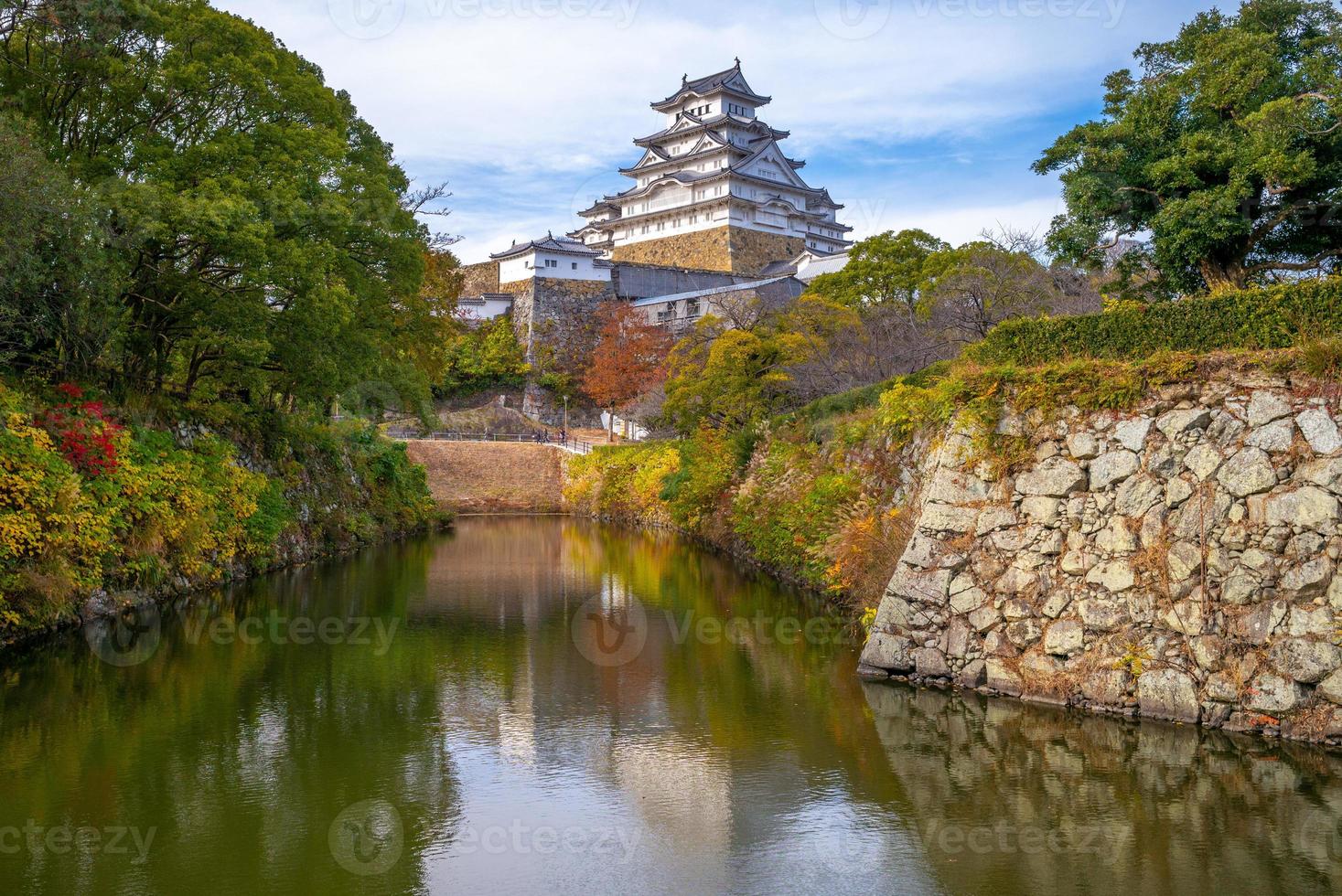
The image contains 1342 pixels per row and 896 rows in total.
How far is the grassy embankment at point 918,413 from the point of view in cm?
966

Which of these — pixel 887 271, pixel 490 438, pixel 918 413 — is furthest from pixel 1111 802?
pixel 490 438

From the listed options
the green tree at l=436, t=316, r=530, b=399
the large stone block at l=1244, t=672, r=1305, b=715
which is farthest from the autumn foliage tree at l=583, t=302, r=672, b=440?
the large stone block at l=1244, t=672, r=1305, b=715

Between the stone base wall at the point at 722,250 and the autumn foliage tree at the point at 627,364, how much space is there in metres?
9.53

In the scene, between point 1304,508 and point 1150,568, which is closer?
point 1304,508

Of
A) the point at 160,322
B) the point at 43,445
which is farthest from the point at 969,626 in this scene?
the point at 160,322

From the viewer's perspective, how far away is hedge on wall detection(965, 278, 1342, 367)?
9.45 m

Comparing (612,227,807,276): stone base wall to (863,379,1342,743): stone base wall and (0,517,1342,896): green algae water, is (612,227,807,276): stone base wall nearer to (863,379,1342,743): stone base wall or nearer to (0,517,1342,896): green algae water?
(0,517,1342,896): green algae water

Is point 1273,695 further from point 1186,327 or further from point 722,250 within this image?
point 722,250

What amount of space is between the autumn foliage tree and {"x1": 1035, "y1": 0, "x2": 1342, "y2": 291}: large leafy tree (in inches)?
→ 1113

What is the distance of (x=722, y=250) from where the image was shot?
182ft

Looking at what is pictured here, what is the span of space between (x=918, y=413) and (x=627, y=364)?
3052cm

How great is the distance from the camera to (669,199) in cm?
5878

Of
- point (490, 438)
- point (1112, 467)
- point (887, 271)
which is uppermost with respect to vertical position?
point (887, 271)

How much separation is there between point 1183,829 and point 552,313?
4698cm
